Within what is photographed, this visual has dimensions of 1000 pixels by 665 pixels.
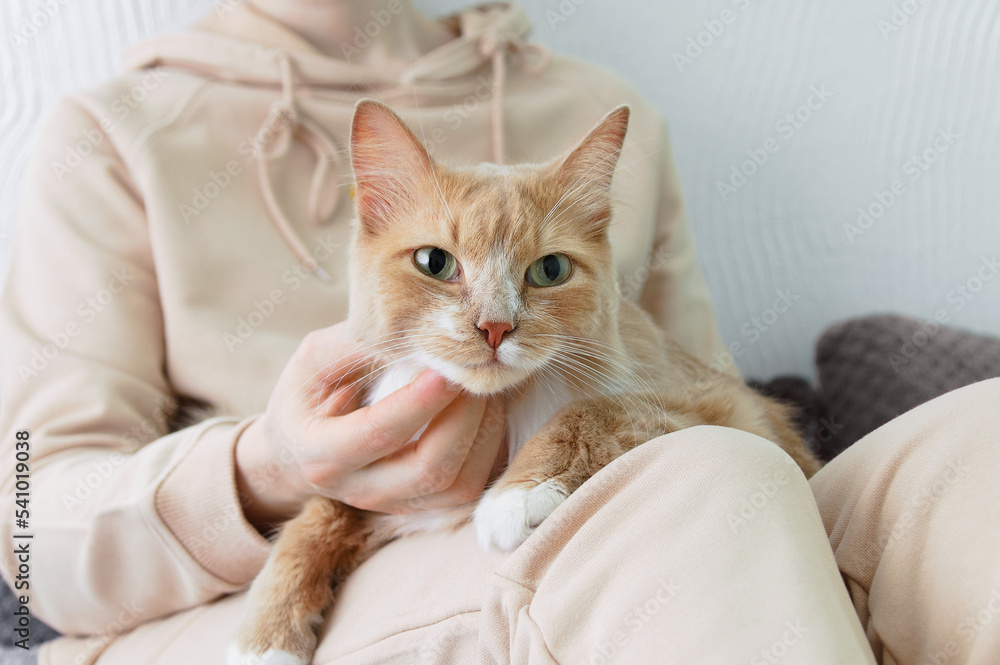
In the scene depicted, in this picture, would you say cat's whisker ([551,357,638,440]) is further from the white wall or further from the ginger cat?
the white wall

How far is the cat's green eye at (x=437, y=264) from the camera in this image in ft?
3.90

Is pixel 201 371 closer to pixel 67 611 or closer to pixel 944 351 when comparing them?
pixel 67 611

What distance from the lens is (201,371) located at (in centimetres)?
169

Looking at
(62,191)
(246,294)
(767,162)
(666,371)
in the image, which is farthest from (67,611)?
(767,162)

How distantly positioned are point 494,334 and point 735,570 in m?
0.47

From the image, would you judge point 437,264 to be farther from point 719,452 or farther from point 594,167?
point 719,452

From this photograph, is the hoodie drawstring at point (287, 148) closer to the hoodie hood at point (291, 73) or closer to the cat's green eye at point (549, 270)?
the hoodie hood at point (291, 73)

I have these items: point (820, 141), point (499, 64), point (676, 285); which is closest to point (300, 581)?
point (676, 285)

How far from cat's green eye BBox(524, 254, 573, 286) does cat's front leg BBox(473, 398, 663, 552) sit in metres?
0.23

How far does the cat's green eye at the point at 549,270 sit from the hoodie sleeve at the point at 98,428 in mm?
701

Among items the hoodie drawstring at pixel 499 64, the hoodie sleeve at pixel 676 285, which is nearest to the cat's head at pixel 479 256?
the hoodie drawstring at pixel 499 64

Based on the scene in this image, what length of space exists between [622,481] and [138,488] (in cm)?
100

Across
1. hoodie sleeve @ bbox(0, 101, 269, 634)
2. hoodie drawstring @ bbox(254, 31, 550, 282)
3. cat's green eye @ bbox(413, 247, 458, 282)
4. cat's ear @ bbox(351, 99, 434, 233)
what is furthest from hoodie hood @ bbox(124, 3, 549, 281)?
cat's green eye @ bbox(413, 247, 458, 282)

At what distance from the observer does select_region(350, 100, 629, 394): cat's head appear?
110 cm
